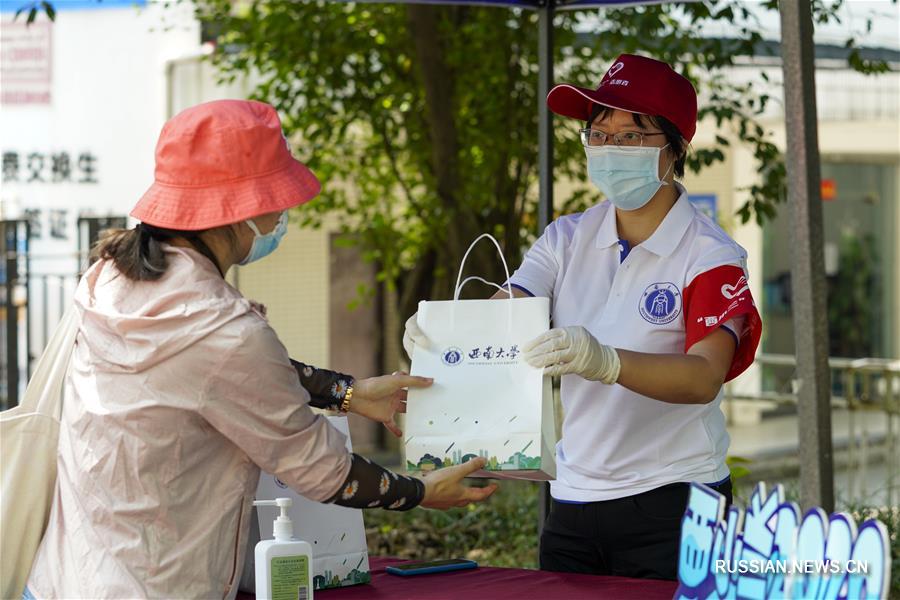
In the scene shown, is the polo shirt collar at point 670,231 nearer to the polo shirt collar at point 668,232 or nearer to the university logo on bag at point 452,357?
the polo shirt collar at point 668,232

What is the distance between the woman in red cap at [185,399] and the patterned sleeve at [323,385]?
0.43 metres

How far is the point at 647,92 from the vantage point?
2578mm

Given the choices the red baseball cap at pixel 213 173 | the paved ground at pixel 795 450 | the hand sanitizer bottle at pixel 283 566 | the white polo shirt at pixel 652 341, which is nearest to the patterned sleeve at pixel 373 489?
the hand sanitizer bottle at pixel 283 566

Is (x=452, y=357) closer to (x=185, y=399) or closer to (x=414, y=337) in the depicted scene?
(x=414, y=337)

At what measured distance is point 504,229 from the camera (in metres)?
6.62

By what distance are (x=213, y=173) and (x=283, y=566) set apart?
698 mm

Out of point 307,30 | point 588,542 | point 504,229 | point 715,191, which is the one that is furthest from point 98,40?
point 588,542

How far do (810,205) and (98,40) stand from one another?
8.24 metres

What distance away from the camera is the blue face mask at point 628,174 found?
2.60m

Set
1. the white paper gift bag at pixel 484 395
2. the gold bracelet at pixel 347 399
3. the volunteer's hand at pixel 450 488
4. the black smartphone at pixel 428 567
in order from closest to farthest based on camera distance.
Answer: the volunteer's hand at pixel 450 488 → the white paper gift bag at pixel 484 395 → the gold bracelet at pixel 347 399 → the black smartphone at pixel 428 567

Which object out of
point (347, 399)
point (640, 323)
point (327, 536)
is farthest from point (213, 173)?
point (640, 323)

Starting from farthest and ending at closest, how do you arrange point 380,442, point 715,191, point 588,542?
1. point 715,191
2. point 380,442
3. point 588,542

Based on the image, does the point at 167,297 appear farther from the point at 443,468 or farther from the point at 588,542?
the point at 588,542

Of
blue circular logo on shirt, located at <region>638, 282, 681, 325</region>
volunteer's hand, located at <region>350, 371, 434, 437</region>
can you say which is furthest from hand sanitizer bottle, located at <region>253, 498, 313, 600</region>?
blue circular logo on shirt, located at <region>638, 282, 681, 325</region>
